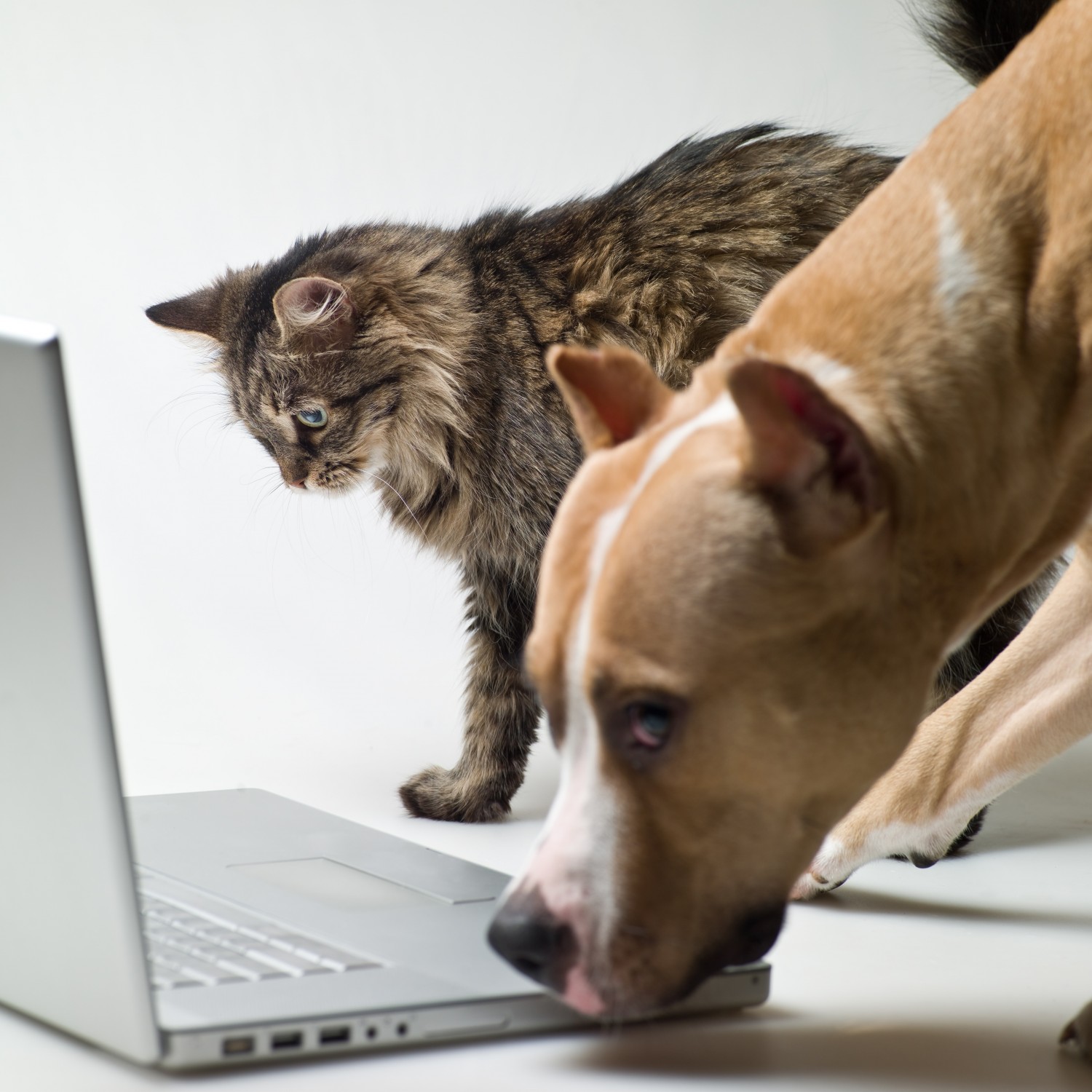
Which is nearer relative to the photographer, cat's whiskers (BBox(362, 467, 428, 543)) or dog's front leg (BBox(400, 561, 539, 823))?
dog's front leg (BBox(400, 561, 539, 823))

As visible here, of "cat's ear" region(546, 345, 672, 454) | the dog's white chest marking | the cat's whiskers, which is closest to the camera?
the dog's white chest marking

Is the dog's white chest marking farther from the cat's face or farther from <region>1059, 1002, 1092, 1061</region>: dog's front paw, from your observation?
the cat's face

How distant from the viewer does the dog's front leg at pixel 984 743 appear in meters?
1.78

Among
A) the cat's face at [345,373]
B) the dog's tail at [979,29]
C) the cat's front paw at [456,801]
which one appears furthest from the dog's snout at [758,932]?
the dog's tail at [979,29]

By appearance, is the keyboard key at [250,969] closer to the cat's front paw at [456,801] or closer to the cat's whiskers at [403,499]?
the cat's front paw at [456,801]

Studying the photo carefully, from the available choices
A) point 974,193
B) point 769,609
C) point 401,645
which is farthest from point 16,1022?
point 401,645

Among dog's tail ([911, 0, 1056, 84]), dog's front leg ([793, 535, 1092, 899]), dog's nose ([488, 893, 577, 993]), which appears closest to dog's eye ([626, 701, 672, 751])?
dog's nose ([488, 893, 577, 993])

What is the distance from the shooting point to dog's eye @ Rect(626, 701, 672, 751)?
1187 millimetres

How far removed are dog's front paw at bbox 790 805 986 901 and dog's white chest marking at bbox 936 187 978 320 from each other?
2.34 ft

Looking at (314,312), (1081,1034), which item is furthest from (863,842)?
(314,312)

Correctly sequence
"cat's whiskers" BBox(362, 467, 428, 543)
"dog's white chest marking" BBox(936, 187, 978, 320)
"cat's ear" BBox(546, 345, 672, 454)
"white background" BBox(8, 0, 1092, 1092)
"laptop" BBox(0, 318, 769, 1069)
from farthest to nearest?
"white background" BBox(8, 0, 1092, 1092)
"cat's whiskers" BBox(362, 467, 428, 543)
"cat's ear" BBox(546, 345, 672, 454)
"dog's white chest marking" BBox(936, 187, 978, 320)
"laptop" BBox(0, 318, 769, 1069)

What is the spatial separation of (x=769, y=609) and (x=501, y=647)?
3.99 feet

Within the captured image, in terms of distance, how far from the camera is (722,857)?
3.96 ft

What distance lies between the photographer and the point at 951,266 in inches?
51.1
